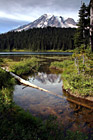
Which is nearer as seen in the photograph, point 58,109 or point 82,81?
point 58,109

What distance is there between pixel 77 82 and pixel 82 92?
1.21m

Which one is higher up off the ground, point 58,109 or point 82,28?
point 82,28

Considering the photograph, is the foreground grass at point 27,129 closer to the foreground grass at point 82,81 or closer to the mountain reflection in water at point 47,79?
the foreground grass at point 82,81

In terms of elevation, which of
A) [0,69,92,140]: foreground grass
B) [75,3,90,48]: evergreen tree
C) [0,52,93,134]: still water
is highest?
[75,3,90,48]: evergreen tree

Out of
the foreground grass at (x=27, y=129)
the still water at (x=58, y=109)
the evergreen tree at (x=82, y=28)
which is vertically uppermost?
the evergreen tree at (x=82, y=28)

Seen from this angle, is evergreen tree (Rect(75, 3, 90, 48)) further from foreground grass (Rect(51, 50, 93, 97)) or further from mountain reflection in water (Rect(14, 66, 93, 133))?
mountain reflection in water (Rect(14, 66, 93, 133))

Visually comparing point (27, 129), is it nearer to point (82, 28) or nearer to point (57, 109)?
point (57, 109)

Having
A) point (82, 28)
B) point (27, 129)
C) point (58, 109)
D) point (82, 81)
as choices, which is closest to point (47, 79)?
point (82, 81)

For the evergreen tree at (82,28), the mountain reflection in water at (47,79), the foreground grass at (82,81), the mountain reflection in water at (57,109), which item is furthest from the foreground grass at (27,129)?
the evergreen tree at (82,28)

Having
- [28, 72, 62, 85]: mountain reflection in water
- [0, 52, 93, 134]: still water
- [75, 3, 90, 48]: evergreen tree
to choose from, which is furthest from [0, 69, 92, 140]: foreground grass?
[75, 3, 90, 48]: evergreen tree

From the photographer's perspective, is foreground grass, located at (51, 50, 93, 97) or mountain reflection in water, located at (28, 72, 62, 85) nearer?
foreground grass, located at (51, 50, 93, 97)

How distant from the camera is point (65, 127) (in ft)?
23.4

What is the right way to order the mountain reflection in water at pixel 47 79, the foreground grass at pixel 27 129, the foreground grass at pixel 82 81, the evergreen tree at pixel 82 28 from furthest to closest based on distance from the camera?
the evergreen tree at pixel 82 28
the mountain reflection in water at pixel 47 79
the foreground grass at pixel 82 81
the foreground grass at pixel 27 129

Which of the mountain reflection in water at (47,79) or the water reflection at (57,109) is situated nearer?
the water reflection at (57,109)
